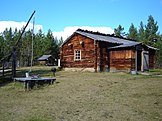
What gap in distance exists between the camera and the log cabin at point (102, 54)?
83.7 feet

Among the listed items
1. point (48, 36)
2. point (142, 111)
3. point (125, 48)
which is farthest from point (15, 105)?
point (48, 36)

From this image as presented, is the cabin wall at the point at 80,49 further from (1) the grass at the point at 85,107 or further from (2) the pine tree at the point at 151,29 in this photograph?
(2) the pine tree at the point at 151,29

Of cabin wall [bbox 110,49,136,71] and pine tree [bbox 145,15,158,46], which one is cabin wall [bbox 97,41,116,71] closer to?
cabin wall [bbox 110,49,136,71]

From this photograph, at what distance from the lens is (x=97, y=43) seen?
27609 mm

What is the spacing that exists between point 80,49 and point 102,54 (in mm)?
3523

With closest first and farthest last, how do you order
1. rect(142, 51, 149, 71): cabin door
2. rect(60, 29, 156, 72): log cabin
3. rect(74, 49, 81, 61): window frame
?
rect(60, 29, 156, 72): log cabin, rect(142, 51, 149, 71): cabin door, rect(74, 49, 81, 61): window frame

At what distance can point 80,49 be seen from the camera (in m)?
30.2

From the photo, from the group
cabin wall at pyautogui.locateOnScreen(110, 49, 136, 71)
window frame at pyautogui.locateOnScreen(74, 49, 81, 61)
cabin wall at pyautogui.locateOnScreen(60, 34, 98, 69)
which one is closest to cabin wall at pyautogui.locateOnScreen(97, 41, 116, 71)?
cabin wall at pyautogui.locateOnScreen(110, 49, 136, 71)

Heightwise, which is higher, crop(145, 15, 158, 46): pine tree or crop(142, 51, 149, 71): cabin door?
crop(145, 15, 158, 46): pine tree

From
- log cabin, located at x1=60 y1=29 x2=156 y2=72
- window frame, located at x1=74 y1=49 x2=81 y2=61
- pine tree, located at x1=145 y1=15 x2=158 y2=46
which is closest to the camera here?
log cabin, located at x1=60 y1=29 x2=156 y2=72

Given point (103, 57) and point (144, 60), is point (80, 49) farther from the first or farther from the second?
point (144, 60)

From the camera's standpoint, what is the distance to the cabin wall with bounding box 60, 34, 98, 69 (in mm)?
28617

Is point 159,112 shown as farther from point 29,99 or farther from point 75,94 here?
point 29,99

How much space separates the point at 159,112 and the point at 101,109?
2066mm
